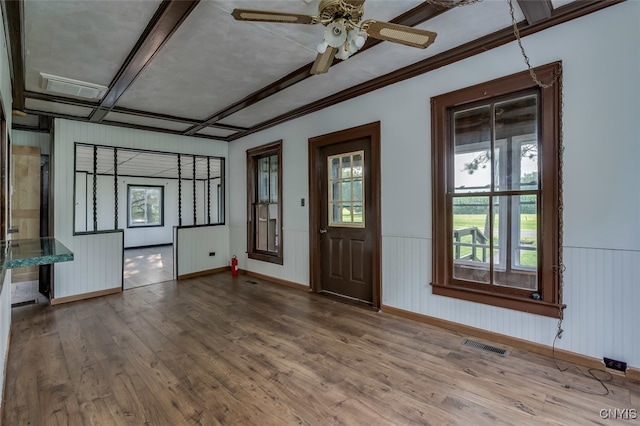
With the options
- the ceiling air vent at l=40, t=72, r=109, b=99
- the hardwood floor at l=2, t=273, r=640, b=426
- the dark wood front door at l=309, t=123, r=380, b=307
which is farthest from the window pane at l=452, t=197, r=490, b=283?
the ceiling air vent at l=40, t=72, r=109, b=99

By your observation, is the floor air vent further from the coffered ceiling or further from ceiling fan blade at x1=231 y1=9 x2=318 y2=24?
ceiling fan blade at x1=231 y1=9 x2=318 y2=24

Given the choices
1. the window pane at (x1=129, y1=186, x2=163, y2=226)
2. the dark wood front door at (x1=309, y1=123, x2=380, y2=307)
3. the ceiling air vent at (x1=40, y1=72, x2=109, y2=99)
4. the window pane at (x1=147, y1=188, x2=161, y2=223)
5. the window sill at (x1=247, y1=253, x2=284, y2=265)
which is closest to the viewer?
the ceiling air vent at (x1=40, y1=72, x2=109, y2=99)

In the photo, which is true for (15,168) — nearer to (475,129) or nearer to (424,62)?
(424,62)

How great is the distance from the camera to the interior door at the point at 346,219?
3990 mm

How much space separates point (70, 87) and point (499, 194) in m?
4.73

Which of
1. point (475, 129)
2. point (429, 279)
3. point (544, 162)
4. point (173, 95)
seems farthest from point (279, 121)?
point (544, 162)

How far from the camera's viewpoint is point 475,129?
3033mm

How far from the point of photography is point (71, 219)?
178 inches

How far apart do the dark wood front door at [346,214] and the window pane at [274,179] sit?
41.7 inches

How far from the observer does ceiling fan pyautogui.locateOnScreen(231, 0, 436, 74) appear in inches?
71.0

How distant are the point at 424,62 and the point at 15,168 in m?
6.07

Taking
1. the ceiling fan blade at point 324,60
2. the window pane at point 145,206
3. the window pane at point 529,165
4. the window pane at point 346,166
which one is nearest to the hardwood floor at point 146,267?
the window pane at point 145,206

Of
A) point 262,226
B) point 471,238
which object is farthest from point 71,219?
point 471,238

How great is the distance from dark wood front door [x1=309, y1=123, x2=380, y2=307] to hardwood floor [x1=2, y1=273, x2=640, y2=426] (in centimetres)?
62
